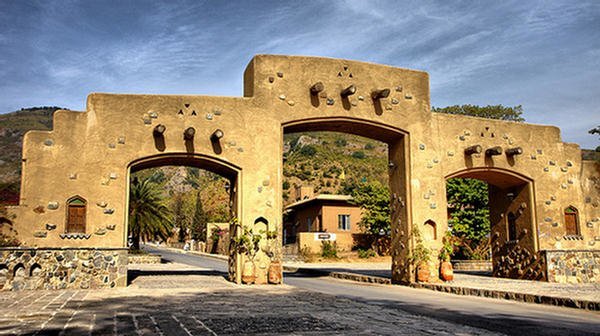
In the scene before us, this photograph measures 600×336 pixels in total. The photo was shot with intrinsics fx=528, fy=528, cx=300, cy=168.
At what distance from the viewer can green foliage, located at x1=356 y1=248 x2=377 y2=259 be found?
3431 cm

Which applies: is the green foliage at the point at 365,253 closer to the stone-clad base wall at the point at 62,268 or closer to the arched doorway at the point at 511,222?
the arched doorway at the point at 511,222

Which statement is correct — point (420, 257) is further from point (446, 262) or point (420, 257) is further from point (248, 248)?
point (248, 248)

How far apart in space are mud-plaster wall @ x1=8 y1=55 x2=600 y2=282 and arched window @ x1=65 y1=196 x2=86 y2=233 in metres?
0.15

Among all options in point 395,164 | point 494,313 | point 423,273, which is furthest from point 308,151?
point 494,313

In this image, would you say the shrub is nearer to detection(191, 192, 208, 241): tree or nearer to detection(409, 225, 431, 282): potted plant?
detection(191, 192, 208, 241): tree

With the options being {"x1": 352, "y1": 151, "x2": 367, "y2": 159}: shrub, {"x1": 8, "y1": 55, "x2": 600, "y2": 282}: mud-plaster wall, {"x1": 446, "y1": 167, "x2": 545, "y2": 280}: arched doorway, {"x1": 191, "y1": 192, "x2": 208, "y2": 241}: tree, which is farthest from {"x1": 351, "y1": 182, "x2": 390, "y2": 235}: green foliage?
{"x1": 352, "y1": 151, "x2": 367, "y2": 159}: shrub

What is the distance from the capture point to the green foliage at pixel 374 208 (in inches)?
1385

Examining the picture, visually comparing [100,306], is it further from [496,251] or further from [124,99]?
[496,251]

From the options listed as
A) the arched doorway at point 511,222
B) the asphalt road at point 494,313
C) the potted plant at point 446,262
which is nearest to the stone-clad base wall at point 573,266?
the arched doorway at point 511,222

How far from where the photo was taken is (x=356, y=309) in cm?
889

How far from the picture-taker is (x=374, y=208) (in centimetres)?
3559

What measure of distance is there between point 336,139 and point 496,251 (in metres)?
75.8

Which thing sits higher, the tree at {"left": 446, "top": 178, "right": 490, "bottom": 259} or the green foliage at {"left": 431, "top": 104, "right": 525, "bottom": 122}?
the green foliage at {"left": 431, "top": 104, "right": 525, "bottom": 122}

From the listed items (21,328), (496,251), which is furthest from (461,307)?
(496,251)
